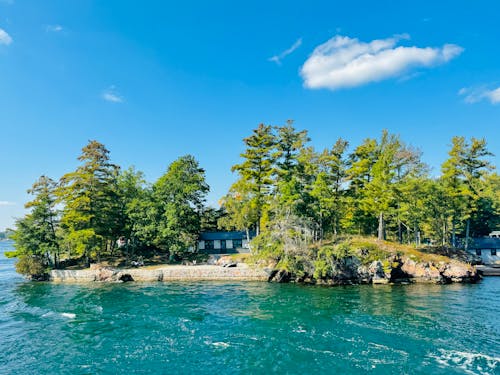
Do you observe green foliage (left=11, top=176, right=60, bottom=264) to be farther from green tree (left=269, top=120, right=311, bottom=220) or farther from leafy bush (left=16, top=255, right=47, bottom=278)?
green tree (left=269, top=120, right=311, bottom=220)

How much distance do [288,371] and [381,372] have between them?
3855mm

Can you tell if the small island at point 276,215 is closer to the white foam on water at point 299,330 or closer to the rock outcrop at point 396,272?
the rock outcrop at point 396,272

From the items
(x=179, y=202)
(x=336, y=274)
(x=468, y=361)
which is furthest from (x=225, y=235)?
(x=468, y=361)

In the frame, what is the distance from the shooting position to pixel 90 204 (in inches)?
1614

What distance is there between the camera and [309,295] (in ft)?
88.0

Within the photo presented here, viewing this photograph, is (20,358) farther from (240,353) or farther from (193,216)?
(193,216)

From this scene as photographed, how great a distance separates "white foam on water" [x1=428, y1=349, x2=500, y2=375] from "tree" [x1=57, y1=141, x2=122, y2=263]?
120 ft

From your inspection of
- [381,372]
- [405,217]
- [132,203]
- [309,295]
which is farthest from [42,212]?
[405,217]

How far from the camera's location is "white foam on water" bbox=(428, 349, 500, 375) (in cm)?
1302

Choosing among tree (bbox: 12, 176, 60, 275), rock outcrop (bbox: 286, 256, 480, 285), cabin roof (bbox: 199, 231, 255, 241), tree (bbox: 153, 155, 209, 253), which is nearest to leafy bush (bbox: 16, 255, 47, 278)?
tree (bbox: 12, 176, 60, 275)

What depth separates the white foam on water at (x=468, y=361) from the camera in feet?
42.7

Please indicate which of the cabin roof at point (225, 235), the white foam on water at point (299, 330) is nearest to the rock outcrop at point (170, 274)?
the cabin roof at point (225, 235)

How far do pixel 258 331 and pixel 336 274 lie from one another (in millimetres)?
16751

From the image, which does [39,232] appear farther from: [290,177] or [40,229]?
[290,177]
